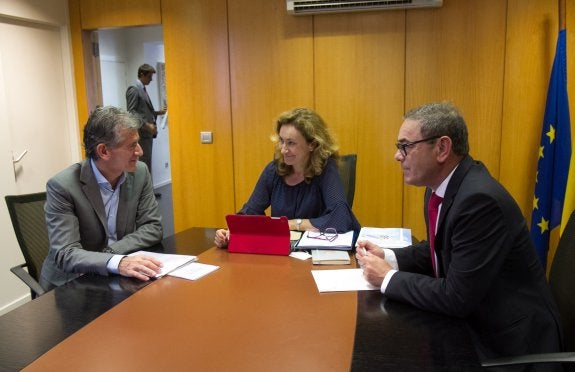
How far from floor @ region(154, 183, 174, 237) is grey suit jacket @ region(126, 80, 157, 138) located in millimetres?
980

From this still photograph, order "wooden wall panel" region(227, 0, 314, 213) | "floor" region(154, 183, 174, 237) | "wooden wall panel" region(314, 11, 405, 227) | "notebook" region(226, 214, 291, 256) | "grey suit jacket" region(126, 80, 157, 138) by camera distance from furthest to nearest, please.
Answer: "grey suit jacket" region(126, 80, 157, 138) → "floor" region(154, 183, 174, 237) → "wooden wall panel" region(227, 0, 314, 213) → "wooden wall panel" region(314, 11, 405, 227) → "notebook" region(226, 214, 291, 256)

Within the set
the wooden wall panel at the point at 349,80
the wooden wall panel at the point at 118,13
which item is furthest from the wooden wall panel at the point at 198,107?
the wooden wall panel at the point at 118,13

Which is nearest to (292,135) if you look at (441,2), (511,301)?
(511,301)

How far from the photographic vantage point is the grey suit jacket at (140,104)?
5.32m

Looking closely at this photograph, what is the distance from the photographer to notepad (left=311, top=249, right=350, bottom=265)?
5.70 feet

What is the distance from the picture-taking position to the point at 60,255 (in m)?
1.80

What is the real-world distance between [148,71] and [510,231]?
16.5ft

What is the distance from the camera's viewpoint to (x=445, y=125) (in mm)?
1498

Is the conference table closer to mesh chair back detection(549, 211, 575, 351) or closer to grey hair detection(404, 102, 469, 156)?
mesh chair back detection(549, 211, 575, 351)

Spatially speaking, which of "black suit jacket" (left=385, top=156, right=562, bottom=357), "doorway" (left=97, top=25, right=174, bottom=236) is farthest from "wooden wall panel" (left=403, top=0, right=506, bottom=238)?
"doorway" (left=97, top=25, right=174, bottom=236)

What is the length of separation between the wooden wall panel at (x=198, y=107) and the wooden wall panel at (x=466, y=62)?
60.4 inches

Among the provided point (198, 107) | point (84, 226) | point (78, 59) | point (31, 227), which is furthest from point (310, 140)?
point (78, 59)

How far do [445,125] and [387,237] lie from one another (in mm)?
693

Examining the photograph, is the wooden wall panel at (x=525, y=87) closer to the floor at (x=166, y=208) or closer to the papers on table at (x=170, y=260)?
the papers on table at (x=170, y=260)
